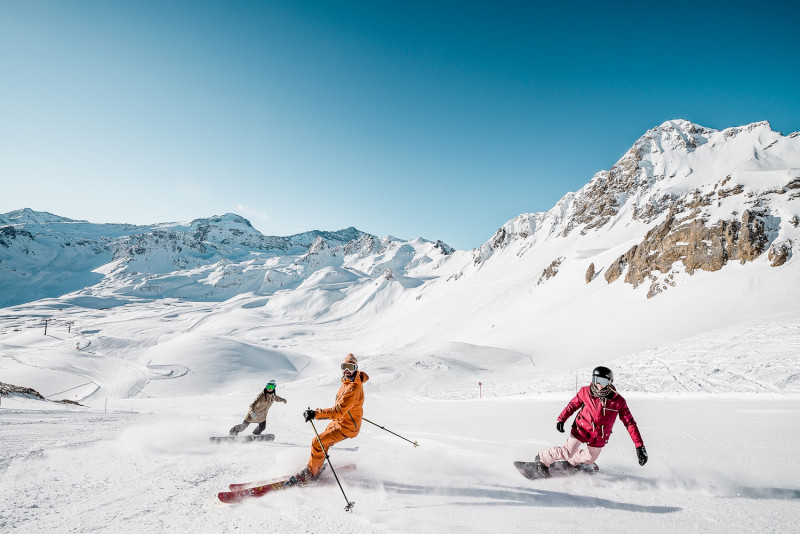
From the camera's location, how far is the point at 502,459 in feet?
19.5

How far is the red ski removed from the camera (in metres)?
4.46

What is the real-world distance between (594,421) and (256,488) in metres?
4.79

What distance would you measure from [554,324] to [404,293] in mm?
81548

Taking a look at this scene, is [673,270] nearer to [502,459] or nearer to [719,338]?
[719,338]

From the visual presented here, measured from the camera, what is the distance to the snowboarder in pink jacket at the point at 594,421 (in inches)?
187

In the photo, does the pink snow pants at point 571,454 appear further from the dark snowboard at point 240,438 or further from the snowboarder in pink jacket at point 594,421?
the dark snowboard at point 240,438

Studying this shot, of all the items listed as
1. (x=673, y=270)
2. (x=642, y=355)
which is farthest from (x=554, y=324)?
(x=642, y=355)

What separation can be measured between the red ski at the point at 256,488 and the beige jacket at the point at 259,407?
3.65 m

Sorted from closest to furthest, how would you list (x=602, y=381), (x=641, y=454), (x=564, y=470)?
(x=641, y=454)
(x=602, y=381)
(x=564, y=470)

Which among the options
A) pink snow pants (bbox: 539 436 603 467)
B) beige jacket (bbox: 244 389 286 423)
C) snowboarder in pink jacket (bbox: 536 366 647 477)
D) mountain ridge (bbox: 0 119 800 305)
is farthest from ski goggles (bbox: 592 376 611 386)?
mountain ridge (bbox: 0 119 800 305)

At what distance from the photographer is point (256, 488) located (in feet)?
15.2

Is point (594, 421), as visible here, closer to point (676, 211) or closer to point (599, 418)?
point (599, 418)

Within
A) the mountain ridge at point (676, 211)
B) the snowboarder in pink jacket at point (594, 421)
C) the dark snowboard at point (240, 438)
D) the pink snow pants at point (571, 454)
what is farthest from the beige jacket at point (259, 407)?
the mountain ridge at point (676, 211)

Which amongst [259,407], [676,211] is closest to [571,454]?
[259,407]
